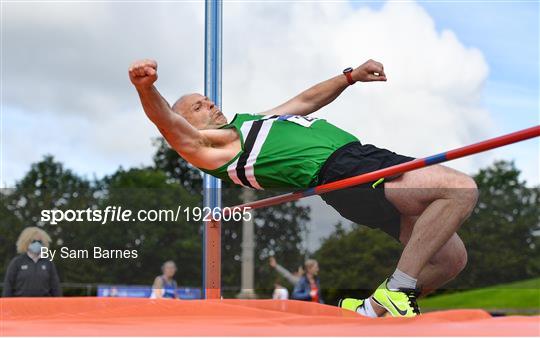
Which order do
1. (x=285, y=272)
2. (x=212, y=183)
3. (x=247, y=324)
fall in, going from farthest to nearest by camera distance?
(x=285, y=272)
(x=212, y=183)
(x=247, y=324)

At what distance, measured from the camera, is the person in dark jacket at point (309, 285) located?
23.9ft

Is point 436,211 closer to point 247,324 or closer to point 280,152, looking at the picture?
point 280,152

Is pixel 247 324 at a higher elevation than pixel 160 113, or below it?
below

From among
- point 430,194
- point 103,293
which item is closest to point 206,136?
point 430,194

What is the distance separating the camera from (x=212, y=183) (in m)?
3.83

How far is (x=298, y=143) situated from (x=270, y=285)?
8723mm

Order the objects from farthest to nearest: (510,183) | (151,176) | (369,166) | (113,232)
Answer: (151,176) → (510,183) → (113,232) → (369,166)

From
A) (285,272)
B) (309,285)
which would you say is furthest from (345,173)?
Answer: (285,272)

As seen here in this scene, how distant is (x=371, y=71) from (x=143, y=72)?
1.12 m

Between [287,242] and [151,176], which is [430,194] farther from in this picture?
[151,176]

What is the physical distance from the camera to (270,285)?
1148 cm

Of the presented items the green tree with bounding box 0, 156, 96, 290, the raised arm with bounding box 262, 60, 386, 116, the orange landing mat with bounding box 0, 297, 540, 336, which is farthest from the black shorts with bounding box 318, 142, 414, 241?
the green tree with bounding box 0, 156, 96, 290

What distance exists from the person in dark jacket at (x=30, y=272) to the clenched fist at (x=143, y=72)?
3.33 metres

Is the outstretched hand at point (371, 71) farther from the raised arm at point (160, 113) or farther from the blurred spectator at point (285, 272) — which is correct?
the blurred spectator at point (285, 272)
